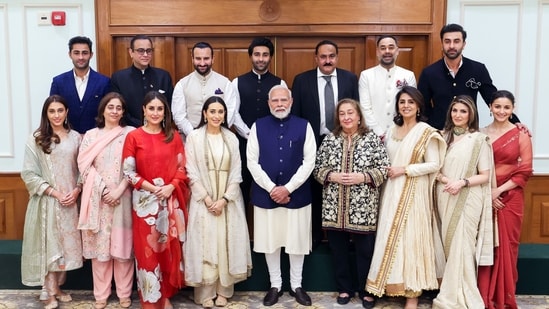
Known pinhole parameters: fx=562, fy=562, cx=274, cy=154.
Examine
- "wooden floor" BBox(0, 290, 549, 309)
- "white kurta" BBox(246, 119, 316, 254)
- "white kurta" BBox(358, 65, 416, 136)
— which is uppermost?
"white kurta" BBox(358, 65, 416, 136)

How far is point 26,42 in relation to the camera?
452cm

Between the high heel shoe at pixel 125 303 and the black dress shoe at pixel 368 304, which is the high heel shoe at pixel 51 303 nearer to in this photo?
the high heel shoe at pixel 125 303

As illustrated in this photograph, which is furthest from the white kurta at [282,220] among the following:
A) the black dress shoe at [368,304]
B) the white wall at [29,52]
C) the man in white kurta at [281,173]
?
the white wall at [29,52]

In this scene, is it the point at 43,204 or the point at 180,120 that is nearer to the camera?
the point at 43,204

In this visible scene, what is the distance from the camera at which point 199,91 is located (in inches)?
157

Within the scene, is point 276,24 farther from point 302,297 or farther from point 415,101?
point 302,297

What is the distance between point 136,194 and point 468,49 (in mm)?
2795

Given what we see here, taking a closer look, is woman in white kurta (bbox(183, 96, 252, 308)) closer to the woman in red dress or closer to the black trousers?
the woman in red dress

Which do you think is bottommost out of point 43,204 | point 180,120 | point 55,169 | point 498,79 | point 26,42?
point 43,204

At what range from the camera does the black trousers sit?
3.64 m

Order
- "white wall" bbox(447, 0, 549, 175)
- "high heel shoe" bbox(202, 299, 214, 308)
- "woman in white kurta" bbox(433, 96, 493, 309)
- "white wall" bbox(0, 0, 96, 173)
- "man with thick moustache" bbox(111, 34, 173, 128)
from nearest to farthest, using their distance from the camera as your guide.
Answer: "woman in white kurta" bbox(433, 96, 493, 309)
"high heel shoe" bbox(202, 299, 214, 308)
"man with thick moustache" bbox(111, 34, 173, 128)
"white wall" bbox(447, 0, 549, 175)
"white wall" bbox(0, 0, 96, 173)

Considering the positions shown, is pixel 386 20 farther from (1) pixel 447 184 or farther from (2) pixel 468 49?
(1) pixel 447 184

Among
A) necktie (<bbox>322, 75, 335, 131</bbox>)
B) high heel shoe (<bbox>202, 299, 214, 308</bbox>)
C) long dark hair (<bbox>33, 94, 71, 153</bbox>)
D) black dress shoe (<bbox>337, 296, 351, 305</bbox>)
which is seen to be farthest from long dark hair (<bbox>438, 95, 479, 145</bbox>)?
long dark hair (<bbox>33, 94, 71, 153</bbox>)

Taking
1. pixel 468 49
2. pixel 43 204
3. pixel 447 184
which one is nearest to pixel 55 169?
pixel 43 204
